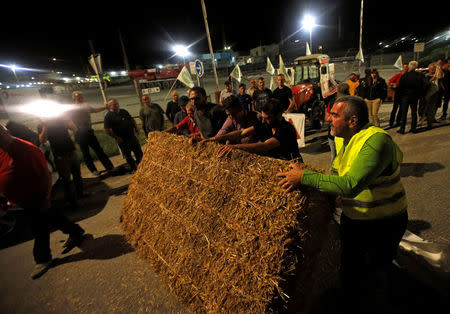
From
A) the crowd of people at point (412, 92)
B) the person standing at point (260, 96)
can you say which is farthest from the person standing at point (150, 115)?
the crowd of people at point (412, 92)

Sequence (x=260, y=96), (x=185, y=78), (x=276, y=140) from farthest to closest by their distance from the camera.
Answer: (x=185, y=78) < (x=260, y=96) < (x=276, y=140)

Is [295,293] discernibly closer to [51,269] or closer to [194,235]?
[194,235]

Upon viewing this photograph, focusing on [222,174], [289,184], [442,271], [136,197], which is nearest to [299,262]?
[289,184]

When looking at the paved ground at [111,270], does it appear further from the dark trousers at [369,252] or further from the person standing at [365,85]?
the person standing at [365,85]

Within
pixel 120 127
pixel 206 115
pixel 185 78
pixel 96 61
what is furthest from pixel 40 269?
pixel 185 78

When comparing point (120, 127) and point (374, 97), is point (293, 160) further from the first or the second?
point (374, 97)

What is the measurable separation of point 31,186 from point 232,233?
303 cm

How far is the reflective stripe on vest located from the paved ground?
1175 millimetres

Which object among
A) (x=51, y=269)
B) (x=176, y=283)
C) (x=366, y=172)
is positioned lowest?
(x=51, y=269)

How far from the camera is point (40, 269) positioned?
132 inches

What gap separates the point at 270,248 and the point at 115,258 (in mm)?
2729

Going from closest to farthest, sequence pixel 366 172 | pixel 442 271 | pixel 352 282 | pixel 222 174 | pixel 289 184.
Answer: pixel 366 172
pixel 289 184
pixel 352 282
pixel 442 271
pixel 222 174

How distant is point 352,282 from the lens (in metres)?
2.11

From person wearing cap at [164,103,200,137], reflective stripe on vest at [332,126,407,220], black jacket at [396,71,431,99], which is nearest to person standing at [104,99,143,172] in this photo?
person wearing cap at [164,103,200,137]
